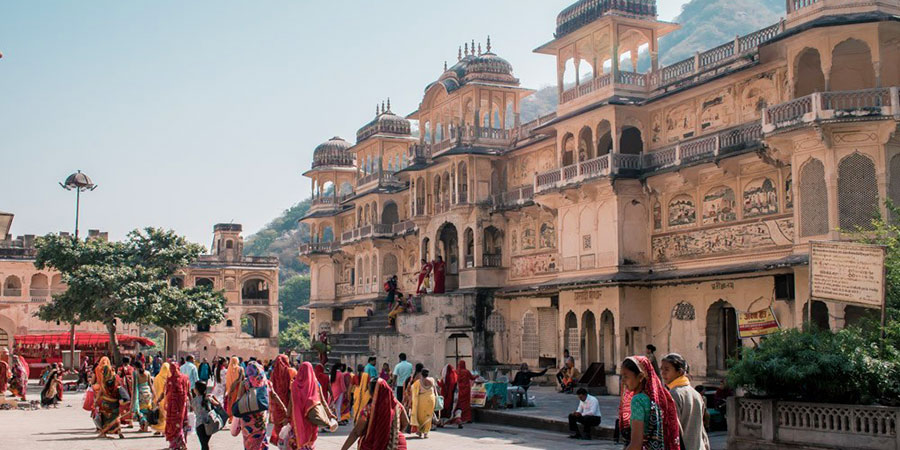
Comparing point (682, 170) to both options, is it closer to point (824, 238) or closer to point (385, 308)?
point (824, 238)

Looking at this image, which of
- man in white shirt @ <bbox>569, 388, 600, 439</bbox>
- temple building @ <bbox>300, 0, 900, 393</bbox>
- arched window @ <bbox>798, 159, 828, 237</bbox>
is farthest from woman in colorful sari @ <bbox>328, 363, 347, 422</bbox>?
arched window @ <bbox>798, 159, 828, 237</bbox>

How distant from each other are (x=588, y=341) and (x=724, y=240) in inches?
275

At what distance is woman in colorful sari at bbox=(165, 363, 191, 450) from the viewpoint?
15.5 m

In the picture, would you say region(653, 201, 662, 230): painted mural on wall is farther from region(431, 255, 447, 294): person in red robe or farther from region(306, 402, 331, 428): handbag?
region(306, 402, 331, 428): handbag

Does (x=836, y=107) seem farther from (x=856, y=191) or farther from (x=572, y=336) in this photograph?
(x=572, y=336)

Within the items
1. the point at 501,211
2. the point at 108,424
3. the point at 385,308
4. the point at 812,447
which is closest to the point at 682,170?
the point at 501,211

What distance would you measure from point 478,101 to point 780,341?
23080 mm

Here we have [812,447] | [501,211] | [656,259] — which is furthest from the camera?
[501,211]

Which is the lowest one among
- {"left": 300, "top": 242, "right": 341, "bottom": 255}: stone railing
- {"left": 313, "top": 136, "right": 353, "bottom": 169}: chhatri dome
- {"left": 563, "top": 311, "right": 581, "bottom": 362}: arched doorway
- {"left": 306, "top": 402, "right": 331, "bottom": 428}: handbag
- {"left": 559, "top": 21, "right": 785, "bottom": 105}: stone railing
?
{"left": 306, "top": 402, "right": 331, "bottom": 428}: handbag

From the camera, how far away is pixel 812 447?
1386cm

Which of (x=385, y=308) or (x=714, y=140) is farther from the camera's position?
(x=385, y=308)

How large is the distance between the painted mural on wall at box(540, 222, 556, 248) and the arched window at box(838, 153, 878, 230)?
1301 centimetres

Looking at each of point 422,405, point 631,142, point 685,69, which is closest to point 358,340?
point 631,142

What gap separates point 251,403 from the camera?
12.9 metres
